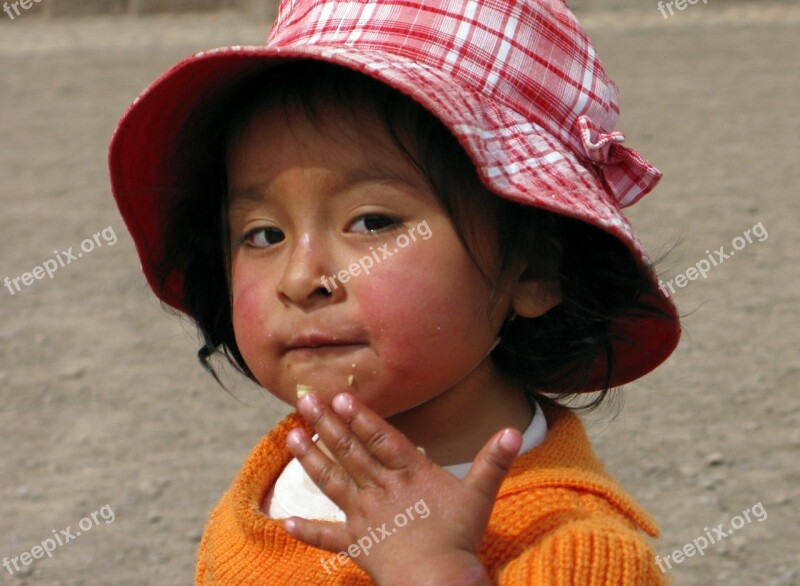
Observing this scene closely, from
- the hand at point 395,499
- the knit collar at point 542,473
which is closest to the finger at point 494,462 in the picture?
the hand at point 395,499

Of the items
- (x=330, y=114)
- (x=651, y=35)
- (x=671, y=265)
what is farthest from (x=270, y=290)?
(x=651, y=35)

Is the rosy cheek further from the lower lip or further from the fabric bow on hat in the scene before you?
the fabric bow on hat

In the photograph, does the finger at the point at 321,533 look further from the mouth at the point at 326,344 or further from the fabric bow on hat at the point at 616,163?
the fabric bow on hat at the point at 616,163

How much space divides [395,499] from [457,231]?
0.36 metres

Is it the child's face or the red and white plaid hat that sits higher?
the red and white plaid hat

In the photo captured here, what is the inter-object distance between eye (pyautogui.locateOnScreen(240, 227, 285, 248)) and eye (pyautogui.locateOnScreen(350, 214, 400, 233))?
12 cm

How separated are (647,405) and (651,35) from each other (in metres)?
5.03

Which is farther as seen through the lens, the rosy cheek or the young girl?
the rosy cheek

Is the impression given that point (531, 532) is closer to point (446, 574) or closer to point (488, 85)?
point (446, 574)

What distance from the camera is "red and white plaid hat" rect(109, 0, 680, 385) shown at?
4.73ft

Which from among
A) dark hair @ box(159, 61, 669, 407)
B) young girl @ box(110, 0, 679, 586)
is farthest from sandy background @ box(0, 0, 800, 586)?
young girl @ box(110, 0, 679, 586)

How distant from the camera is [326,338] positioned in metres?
1.45

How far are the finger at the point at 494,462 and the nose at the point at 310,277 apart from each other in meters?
0.27

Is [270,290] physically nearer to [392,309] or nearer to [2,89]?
[392,309]
